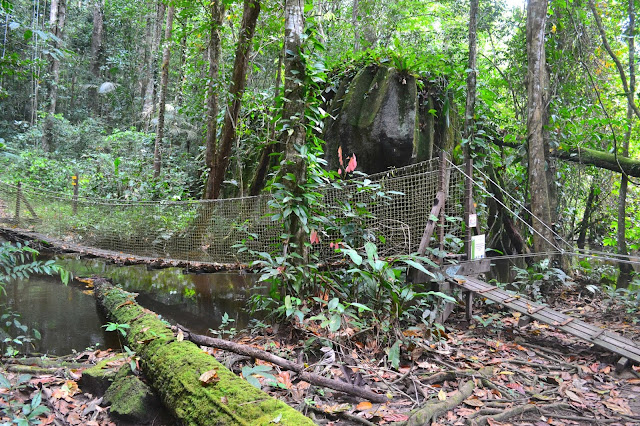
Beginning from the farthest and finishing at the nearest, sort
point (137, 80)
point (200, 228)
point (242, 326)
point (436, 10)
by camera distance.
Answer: point (137, 80), point (436, 10), point (200, 228), point (242, 326)

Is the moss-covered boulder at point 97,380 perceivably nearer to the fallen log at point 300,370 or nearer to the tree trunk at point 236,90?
the fallen log at point 300,370

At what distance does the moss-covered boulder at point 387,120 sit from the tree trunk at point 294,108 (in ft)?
6.87

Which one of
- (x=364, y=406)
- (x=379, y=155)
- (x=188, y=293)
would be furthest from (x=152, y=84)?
(x=364, y=406)

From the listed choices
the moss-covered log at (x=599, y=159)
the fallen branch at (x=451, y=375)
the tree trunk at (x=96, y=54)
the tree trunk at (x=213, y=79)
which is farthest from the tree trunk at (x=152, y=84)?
the fallen branch at (x=451, y=375)

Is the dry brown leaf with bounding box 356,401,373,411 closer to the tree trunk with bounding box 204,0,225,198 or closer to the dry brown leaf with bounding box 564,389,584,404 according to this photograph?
the dry brown leaf with bounding box 564,389,584,404

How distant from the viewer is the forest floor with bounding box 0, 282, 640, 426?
6.77 feet

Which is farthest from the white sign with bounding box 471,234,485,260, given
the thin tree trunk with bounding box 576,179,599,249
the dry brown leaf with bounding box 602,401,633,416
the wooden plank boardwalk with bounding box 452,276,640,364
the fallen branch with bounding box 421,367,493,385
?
the thin tree trunk with bounding box 576,179,599,249

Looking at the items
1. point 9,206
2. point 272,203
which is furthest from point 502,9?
point 9,206

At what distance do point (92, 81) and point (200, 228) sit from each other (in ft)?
43.3

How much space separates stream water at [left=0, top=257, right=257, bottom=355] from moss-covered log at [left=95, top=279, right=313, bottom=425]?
53.2 inches

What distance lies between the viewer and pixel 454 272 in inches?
139

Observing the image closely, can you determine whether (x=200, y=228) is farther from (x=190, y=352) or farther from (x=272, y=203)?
(x=190, y=352)

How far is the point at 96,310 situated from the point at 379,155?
12.0 ft

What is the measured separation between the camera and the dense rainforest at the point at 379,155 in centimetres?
321
